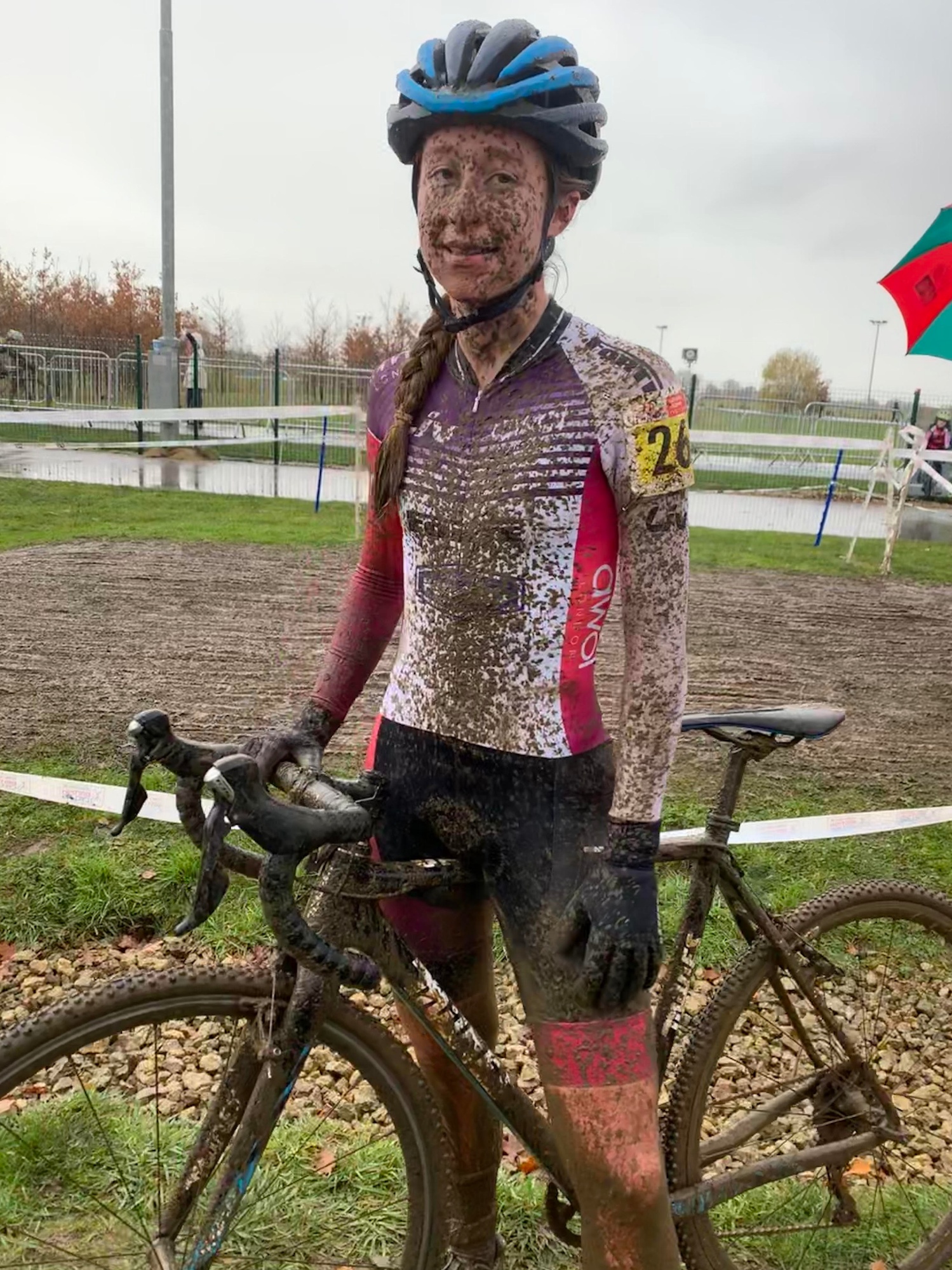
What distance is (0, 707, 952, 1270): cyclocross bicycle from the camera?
1.61 metres

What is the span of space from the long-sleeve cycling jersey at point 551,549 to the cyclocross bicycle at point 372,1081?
1.03 feet

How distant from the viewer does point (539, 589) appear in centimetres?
167

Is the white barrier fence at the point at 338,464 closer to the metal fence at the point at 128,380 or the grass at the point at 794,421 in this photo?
the grass at the point at 794,421

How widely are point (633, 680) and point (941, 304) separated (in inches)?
276

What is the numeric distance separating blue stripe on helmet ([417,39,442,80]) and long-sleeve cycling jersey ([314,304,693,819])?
42 centimetres

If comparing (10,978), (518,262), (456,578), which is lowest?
(10,978)

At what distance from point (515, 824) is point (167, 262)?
58.8ft

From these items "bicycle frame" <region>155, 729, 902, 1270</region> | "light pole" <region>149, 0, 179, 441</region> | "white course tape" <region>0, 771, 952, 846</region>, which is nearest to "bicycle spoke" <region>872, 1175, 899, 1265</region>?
"bicycle frame" <region>155, 729, 902, 1270</region>

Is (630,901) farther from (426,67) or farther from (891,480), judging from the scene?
(891,480)

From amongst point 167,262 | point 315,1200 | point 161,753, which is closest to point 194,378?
point 167,262

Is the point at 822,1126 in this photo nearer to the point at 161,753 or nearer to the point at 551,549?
the point at 551,549

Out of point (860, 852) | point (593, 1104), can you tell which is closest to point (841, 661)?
point (860, 852)

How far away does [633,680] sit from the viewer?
163 centimetres

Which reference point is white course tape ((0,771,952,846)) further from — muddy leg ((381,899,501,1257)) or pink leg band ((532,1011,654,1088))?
pink leg band ((532,1011,654,1088))
